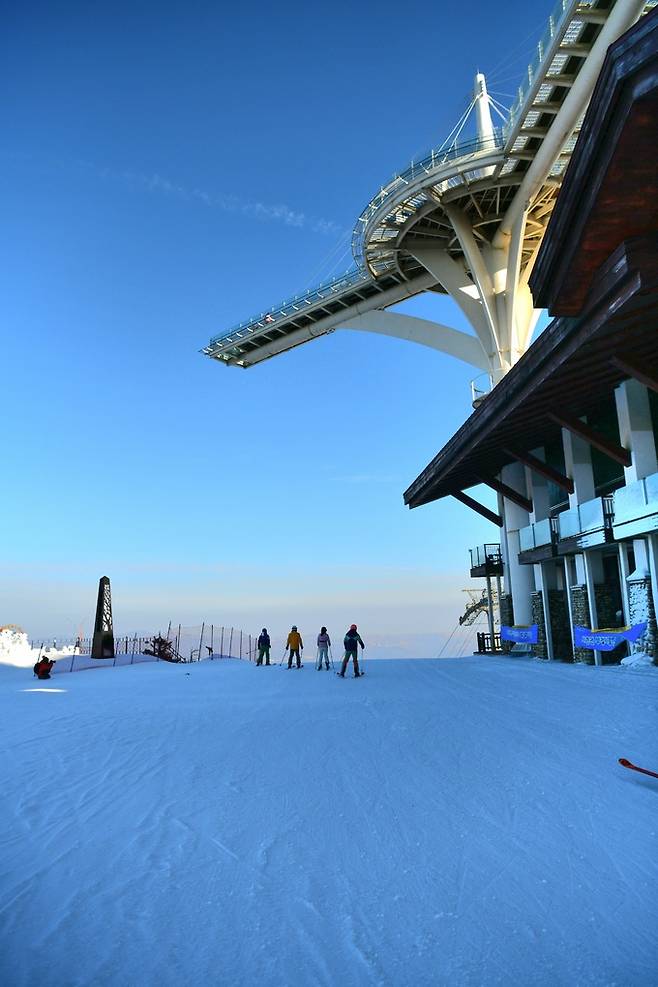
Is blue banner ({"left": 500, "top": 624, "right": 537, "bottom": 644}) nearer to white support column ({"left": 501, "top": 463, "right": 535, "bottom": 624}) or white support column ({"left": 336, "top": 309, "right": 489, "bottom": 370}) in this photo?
white support column ({"left": 501, "top": 463, "right": 535, "bottom": 624})

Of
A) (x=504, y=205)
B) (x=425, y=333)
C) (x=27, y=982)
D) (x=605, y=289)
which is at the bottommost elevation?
(x=27, y=982)

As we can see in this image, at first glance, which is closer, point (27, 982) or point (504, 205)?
point (27, 982)

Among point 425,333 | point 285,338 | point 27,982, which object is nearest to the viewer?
point 27,982

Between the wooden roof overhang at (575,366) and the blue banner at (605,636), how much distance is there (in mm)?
6417

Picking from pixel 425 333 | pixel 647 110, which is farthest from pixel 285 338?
pixel 647 110

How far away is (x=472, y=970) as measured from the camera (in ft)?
11.3

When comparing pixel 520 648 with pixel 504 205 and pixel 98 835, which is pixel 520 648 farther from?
pixel 98 835

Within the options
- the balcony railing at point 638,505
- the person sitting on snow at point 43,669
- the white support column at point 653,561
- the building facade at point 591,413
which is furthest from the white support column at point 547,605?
the person sitting on snow at point 43,669

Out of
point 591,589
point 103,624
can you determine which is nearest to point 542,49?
point 591,589

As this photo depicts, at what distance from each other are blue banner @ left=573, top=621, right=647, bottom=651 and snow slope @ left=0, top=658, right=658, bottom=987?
25.3 ft

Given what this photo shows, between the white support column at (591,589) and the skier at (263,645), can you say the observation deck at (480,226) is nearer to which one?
the white support column at (591,589)

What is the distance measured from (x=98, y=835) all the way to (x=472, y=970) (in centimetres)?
338

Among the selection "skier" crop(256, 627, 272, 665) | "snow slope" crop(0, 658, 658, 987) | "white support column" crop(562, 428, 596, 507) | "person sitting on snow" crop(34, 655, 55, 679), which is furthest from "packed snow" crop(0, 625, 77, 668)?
"white support column" crop(562, 428, 596, 507)

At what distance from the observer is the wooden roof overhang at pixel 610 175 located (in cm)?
629
